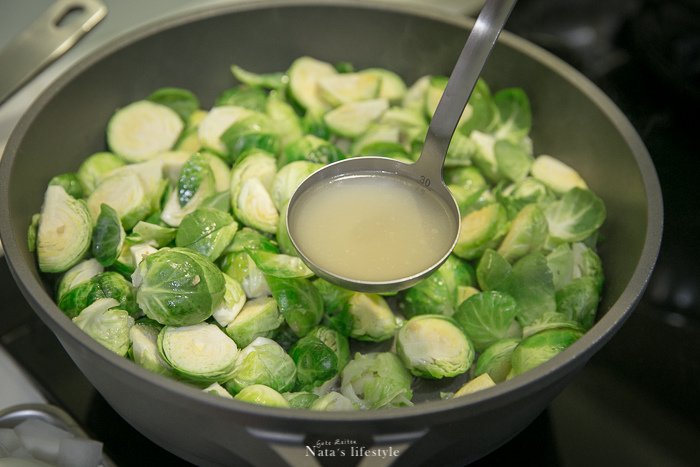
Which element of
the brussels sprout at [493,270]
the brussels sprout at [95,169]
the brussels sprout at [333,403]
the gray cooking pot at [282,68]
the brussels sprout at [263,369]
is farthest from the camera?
the brussels sprout at [95,169]

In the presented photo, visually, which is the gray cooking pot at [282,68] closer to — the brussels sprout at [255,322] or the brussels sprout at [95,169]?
the brussels sprout at [95,169]

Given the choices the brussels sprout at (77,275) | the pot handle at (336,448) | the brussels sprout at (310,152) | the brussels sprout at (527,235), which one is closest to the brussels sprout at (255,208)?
the brussels sprout at (310,152)

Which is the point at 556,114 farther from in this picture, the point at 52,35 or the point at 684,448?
the point at 52,35

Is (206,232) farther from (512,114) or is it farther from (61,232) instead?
(512,114)

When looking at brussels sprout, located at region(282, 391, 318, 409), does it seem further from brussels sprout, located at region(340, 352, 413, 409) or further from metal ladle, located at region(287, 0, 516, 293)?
metal ladle, located at region(287, 0, 516, 293)

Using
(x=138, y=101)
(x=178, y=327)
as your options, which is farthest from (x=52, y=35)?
(x=178, y=327)
